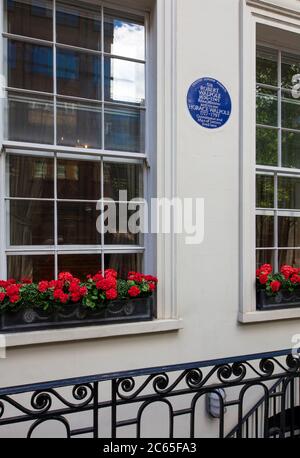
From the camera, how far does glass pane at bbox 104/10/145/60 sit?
3.13 meters

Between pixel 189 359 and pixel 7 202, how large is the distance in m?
2.02

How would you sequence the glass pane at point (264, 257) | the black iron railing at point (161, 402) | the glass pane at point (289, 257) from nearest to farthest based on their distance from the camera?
the black iron railing at point (161, 402) < the glass pane at point (264, 257) < the glass pane at point (289, 257)

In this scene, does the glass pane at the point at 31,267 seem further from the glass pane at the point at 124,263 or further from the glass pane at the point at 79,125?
the glass pane at the point at 79,125

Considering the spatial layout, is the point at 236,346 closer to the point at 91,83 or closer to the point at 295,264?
the point at 295,264

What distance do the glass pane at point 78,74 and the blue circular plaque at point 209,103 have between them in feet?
2.68

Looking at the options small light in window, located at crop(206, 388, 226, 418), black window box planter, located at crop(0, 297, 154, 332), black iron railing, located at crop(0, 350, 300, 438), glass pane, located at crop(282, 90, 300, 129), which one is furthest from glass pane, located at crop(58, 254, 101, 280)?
glass pane, located at crop(282, 90, 300, 129)

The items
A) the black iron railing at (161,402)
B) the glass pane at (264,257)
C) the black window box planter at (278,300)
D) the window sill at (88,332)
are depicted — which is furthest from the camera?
the glass pane at (264,257)

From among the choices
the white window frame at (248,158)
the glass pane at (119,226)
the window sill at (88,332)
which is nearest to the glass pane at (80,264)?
the glass pane at (119,226)

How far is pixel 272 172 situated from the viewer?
384 centimetres

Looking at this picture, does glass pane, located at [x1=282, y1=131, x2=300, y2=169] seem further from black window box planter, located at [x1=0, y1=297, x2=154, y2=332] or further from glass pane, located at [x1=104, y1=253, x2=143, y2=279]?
black window box planter, located at [x1=0, y1=297, x2=154, y2=332]

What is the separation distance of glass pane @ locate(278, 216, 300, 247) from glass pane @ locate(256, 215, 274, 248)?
0.14m

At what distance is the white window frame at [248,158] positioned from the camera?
3.38m
